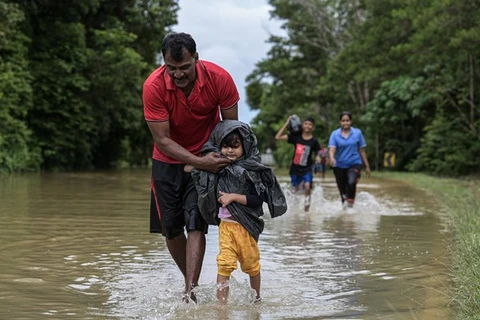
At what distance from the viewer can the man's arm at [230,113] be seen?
575cm

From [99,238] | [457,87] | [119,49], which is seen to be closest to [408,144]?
[457,87]

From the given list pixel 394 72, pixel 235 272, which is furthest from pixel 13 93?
pixel 235 272

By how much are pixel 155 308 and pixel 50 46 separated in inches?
1166

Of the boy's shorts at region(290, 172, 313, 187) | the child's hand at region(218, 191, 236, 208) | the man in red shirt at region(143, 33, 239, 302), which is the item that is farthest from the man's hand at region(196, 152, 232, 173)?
the boy's shorts at region(290, 172, 313, 187)

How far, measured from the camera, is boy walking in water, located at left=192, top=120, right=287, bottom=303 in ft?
18.2

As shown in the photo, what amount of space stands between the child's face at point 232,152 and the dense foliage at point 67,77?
21890mm

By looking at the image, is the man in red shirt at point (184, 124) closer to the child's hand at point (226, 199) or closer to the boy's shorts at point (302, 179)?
the child's hand at point (226, 199)

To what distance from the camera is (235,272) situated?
24.1ft

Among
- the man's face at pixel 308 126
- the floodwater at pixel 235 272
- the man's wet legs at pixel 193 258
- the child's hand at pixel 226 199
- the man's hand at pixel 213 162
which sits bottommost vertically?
the floodwater at pixel 235 272

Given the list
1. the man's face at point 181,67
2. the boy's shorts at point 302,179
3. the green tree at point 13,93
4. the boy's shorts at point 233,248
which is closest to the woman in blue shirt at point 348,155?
the boy's shorts at point 302,179

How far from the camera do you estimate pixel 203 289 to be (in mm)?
5637

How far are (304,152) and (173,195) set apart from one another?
8.12m

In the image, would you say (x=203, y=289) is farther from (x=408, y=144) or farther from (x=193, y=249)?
(x=408, y=144)

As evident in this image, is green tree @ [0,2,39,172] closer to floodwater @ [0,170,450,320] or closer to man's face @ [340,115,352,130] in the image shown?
floodwater @ [0,170,450,320]
